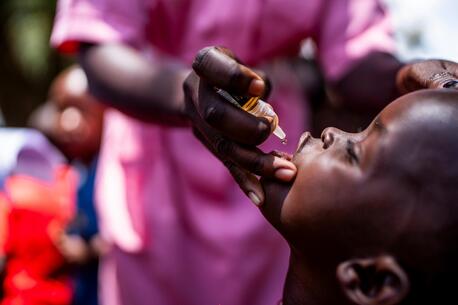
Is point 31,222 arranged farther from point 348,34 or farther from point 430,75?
point 430,75

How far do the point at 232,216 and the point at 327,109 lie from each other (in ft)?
3.63

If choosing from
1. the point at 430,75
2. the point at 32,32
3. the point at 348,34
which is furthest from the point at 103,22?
the point at 32,32

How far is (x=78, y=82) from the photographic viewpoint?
3535mm

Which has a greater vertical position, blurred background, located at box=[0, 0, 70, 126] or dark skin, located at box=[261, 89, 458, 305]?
dark skin, located at box=[261, 89, 458, 305]

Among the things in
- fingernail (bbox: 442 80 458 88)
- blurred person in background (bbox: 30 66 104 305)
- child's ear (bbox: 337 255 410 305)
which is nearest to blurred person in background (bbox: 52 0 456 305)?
fingernail (bbox: 442 80 458 88)

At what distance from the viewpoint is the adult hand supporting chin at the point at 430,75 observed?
1.11m

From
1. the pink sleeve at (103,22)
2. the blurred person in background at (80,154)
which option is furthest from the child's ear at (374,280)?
the blurred person in background at (80,154)

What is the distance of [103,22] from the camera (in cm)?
145

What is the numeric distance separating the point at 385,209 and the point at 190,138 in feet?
2.20

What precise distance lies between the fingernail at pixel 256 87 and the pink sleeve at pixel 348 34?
0.64 meters

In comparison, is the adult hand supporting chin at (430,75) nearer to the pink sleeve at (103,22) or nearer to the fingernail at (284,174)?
the fingernail at (284,174)

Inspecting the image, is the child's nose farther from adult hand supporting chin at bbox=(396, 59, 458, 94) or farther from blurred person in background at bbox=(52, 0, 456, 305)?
blurred person in background at bbox=(52, 0, 456, 305)

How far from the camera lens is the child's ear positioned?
2.91 feet

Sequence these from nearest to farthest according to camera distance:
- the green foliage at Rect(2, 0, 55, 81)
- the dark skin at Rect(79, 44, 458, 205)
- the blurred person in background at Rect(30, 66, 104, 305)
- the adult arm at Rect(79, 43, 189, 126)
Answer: the dark skin at Rect(79, 44, 458, 205) → the adult arm at Rect(79, 43, 189, 126) → the blurred person in background at Rect(30, 66, 104, 305) → the green foliage at Rect(2, 0, 55, 81)
